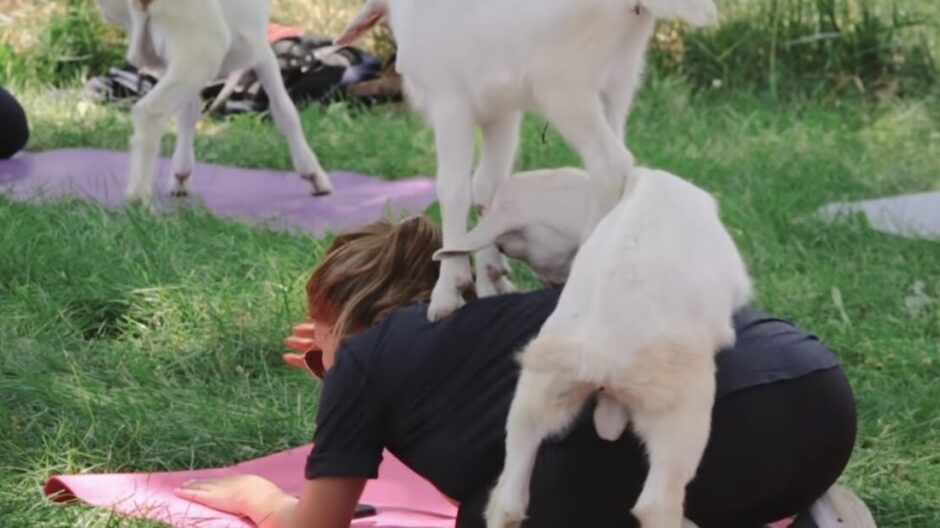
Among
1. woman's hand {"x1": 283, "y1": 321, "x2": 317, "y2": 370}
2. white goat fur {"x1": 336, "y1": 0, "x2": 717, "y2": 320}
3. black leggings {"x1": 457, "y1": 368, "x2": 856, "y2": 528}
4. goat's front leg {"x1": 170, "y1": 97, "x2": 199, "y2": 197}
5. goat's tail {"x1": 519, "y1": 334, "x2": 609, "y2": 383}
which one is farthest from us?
goat's front leg {"x1": 170, "y1": 97, "x2": 199, "y2": 197}

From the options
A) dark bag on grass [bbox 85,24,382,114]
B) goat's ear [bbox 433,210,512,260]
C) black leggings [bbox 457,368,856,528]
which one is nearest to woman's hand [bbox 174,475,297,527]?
black leggings [bbox 457,368,856,528]

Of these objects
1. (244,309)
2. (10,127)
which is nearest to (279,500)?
(244,309)

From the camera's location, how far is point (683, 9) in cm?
241

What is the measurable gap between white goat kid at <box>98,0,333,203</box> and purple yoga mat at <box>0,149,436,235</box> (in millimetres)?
169

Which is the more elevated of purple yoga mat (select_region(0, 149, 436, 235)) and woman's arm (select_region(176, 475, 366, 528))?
woman's arm (select_region(176, 475, 366, 528))

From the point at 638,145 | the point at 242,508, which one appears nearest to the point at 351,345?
the point at 242,508

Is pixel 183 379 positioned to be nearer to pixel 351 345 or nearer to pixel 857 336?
pixel 351 345

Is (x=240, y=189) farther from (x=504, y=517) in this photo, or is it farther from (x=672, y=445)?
(x=672, y=445)

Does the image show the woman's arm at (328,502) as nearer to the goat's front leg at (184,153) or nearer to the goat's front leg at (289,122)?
the goat's front leg at (184,153)

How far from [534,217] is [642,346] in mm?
341

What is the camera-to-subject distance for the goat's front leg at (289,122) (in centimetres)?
627

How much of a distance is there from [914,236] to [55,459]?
11.4ft

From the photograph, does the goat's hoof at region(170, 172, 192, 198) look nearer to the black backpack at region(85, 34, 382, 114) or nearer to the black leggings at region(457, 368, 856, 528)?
the black backpack at region(85, 34, 382, 114)

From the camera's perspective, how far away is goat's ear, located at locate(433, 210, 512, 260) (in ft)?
8.44
